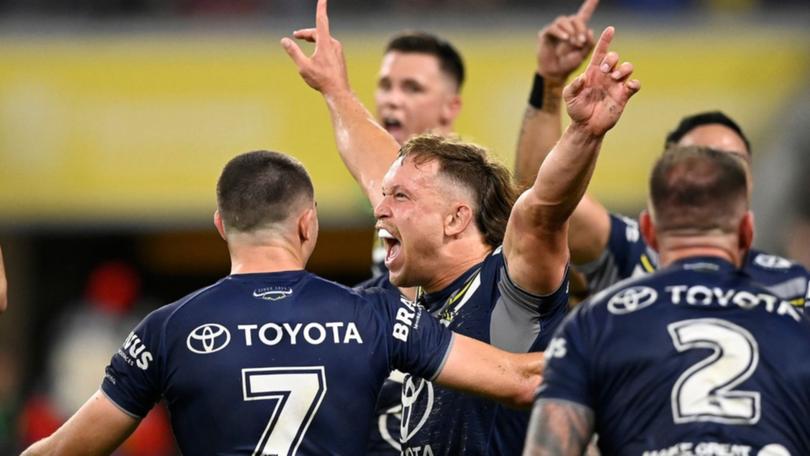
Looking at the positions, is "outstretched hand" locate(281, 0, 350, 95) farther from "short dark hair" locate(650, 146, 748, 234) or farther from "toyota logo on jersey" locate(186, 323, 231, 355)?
"short dark hair" locate(650, 146, 748, 234)

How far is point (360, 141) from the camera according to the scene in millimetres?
7508

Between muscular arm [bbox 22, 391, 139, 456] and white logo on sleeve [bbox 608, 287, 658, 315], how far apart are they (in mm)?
1858

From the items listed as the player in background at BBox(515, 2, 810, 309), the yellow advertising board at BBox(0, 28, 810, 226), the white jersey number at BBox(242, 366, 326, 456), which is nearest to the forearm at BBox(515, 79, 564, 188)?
the player in background at BBox(515, 2, 810, 309)

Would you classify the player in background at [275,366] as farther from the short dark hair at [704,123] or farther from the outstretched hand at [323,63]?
the short dark hair at [704,123]

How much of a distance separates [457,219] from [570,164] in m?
1.01

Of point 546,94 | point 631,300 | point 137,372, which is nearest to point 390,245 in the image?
point 137,372

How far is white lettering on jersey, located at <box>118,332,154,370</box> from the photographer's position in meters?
5.71

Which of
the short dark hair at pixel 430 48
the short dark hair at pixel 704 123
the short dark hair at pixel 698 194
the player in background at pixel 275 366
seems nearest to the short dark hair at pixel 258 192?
the player in background at pixel 275 366

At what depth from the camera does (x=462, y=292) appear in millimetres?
6352

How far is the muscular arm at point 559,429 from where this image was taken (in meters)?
5.02

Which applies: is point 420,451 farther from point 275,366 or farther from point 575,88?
point 575,88

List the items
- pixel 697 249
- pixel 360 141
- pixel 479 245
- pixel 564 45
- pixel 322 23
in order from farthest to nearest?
pixel 564 45, pixel 360 141, pixel 322 23, pixel 479 245, pixel 697 249

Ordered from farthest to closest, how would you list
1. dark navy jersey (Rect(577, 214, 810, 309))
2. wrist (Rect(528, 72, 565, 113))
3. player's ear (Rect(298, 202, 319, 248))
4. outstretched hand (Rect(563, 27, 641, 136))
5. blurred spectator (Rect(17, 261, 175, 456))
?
blurred spectator (Rect(17, 261, 175, 456)), dark navy jersey (Rect(577, 214, 810, 309)), wrist (Rect(528, 72, 565, 113)), player's ear (Rect(298, 202, 319, 248)), outstretched hand (Rect(563, 27, 641, 136))

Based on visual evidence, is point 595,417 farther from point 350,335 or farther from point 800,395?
point 350,335
